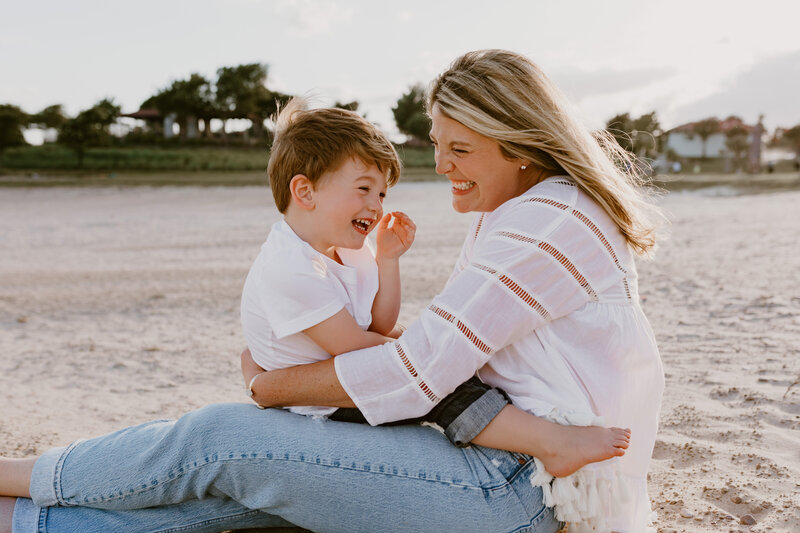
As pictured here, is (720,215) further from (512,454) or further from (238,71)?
(238,71)

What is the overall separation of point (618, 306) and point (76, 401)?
3267mm

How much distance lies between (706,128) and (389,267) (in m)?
64.3

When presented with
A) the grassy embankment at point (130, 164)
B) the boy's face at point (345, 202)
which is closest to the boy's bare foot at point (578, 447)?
the boy's face at point (345, 202)

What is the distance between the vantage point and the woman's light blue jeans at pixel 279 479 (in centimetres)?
196

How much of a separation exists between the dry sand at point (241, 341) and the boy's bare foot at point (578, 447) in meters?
0.84

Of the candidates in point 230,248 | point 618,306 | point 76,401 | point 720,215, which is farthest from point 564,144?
point 720,215

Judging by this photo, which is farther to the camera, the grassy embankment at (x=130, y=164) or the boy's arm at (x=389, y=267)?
the grassy embankment at (x=130, y=164)

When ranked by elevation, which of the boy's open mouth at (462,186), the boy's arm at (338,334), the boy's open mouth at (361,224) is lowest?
the boy's arm at (338,334)

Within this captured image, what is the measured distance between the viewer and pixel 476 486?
1.96 m

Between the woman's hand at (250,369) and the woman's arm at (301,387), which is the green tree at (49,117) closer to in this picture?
the woman's hand at (250,369)

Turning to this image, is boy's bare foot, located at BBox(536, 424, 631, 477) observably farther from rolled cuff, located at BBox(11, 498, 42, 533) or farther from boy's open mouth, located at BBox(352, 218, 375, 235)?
rolled cuff, located at BBox(11, 498, 42, 533)

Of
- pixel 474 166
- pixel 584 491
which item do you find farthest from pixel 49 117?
pixel 584 491

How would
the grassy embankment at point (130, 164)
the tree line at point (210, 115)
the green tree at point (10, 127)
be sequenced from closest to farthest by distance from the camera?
the grassy embankment at point (130, 164)
the green tree at point (10, 127)
the tree line at point (210, 115)

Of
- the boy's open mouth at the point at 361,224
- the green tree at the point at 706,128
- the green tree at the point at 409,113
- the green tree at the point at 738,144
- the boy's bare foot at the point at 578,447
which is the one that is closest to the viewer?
the boy's bare foot at the point at 578,447
